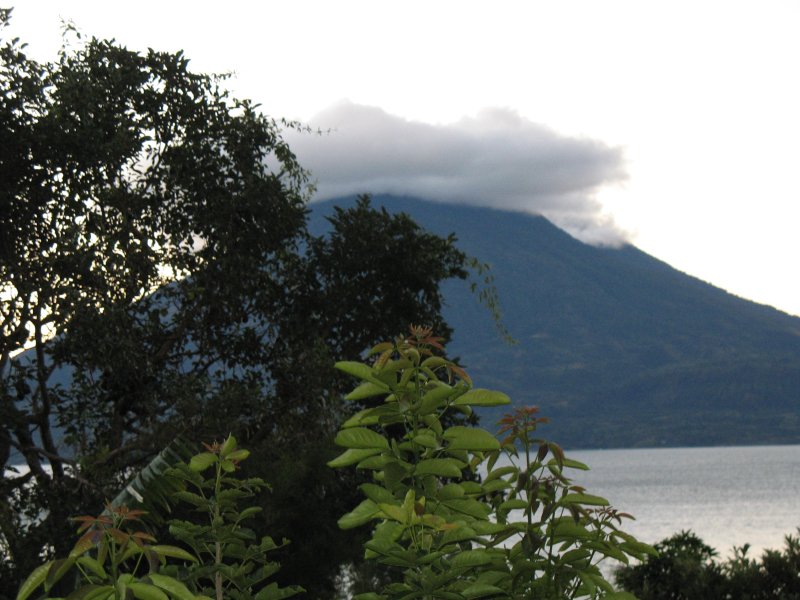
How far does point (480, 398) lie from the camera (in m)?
2.82

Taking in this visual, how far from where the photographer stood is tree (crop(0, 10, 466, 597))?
13906 millimetres

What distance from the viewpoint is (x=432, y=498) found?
9.86 feet

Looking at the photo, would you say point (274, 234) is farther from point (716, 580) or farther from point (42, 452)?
point (716, 580)

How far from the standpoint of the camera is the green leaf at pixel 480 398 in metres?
2.80

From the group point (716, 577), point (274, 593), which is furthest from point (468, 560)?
point (716, 577)

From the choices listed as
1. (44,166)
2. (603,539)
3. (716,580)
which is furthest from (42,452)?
(603,539)

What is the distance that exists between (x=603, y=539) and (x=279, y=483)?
12017 millimetres

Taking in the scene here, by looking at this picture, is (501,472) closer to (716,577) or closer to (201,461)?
(201,461)

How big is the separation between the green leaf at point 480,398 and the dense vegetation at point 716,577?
6.65 meters

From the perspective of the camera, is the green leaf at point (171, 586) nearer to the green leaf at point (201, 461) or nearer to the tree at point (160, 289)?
the green leaf at point (201, 461)

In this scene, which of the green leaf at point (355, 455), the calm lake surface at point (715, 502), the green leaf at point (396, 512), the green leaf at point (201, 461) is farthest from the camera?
the calm lake surface at point (715, 502)

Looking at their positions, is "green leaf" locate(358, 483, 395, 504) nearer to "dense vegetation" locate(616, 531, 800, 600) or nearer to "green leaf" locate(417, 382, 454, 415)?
"green leaf" locate(417, 382, 454, 415)

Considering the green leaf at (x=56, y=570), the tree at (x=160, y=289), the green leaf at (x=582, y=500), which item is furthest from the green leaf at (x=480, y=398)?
the tree at (x=160, y=289)

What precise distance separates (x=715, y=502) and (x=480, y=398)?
136m
